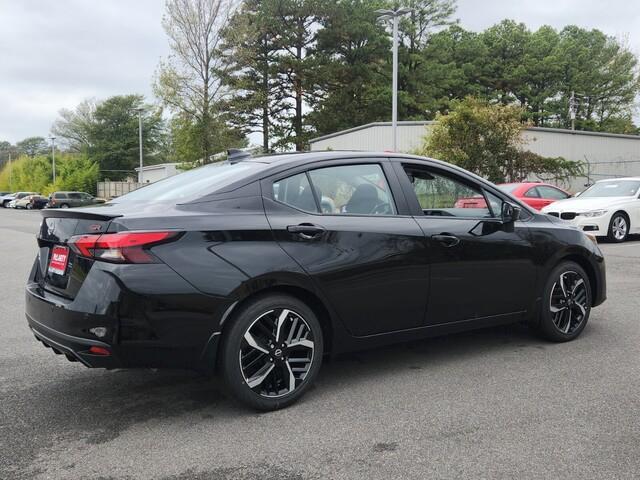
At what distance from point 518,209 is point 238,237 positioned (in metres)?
2.34

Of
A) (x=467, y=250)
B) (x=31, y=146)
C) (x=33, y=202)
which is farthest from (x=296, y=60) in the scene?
(x=31, y=146)

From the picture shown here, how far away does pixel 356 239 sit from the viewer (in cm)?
376

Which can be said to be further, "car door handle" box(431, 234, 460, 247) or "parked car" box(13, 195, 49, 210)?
"parked car" box(13, 195, 49, 210)

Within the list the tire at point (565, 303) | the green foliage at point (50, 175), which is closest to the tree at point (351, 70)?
the green foliage at point (50, 175)

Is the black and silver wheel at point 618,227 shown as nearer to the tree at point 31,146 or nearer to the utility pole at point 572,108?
the utility pole at point 572,108

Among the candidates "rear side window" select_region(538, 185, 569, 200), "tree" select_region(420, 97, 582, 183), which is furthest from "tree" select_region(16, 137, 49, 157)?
"rear side window" select_region(538, 185, 569, 200)

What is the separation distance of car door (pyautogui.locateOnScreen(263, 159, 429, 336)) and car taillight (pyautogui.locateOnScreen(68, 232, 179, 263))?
0.72m

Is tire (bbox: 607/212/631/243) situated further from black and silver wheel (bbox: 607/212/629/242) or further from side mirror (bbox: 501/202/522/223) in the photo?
side mirror (bbox: 501/202/522/223)

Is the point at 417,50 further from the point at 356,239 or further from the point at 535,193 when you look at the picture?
the point at 356,239

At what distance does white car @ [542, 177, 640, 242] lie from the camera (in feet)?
Answer: 41.0

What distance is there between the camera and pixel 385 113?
4703cm

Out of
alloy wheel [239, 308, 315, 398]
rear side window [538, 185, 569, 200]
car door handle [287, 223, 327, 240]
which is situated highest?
rear side window [538, 185, 569, 200]

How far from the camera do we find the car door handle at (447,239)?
4094 mm

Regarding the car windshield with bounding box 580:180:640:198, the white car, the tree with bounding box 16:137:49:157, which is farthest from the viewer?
the tree with bounding box 16:137:49:157
